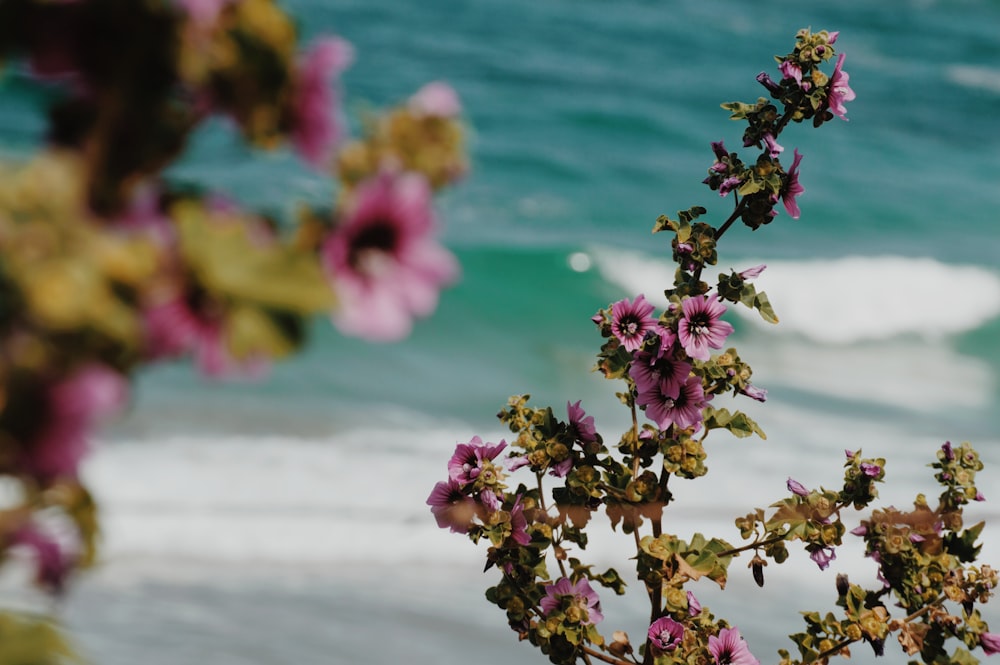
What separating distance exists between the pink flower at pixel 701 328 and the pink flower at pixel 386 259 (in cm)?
74

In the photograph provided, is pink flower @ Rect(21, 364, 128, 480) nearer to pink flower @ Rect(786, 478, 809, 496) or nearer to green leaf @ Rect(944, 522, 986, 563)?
pink flower @ Rect(786, 478, 809, 496)

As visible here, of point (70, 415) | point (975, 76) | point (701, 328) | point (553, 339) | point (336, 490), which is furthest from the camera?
point (975, 76)

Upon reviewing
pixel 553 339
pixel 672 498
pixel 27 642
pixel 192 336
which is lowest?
pixel 27 642

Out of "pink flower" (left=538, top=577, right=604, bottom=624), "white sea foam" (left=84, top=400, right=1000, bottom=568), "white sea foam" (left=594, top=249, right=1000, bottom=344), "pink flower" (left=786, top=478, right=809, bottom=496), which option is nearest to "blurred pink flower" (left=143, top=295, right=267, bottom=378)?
"pink flower" (left=538, top=577, right=604, bottom=624)

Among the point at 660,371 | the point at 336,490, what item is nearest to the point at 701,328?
the point at 660,371

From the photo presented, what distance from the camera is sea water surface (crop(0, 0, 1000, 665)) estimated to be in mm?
3059

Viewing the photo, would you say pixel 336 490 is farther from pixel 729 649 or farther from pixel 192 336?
pixel 192 336

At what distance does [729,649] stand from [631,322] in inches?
16.8

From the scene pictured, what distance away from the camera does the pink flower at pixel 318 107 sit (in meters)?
0.65

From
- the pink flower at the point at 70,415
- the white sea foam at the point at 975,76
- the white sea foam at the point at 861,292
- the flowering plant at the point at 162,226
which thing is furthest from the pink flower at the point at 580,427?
the white sea foam at the point at 975,76

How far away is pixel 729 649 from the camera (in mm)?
1472

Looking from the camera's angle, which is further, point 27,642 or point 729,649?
point 729,649

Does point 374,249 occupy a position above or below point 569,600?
below

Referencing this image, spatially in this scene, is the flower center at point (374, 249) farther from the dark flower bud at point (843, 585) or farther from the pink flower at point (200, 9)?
the dark flower bud at point (843, 585)
